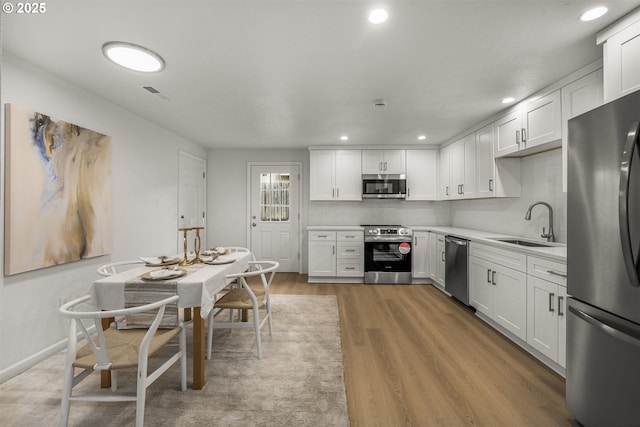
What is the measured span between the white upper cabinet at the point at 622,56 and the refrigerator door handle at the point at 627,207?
68 centimetres

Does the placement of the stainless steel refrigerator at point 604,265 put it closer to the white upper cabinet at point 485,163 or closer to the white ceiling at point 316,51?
the white ceiling at point 316,51

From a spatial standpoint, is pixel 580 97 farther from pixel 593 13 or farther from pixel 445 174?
pixel 445 174

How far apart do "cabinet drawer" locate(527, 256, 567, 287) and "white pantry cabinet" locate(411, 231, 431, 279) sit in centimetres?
231

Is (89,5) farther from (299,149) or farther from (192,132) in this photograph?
(299,149)

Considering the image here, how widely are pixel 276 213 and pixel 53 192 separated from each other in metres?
3.46

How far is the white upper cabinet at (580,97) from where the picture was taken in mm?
2135

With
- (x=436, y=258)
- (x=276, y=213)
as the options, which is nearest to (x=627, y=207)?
(x=436, y=258)

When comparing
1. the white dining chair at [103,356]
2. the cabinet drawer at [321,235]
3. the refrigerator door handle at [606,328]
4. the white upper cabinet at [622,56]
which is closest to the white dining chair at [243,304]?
the white dining chair at [103,356]

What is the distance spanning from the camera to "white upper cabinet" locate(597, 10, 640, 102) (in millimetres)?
1655

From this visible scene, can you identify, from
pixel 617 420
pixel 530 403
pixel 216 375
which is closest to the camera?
pixel 617 420

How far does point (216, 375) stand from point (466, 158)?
4.04 m

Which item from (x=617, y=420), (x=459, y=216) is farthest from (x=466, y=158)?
(x=617, y=420)

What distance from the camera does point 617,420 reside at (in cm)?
134

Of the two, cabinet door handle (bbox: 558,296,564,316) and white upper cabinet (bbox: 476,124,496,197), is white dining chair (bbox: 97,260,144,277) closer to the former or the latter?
cabinet door handle (bbox: 558,296,564,316)
